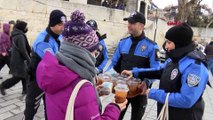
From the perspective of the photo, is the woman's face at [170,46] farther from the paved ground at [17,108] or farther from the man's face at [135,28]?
the paved ground at [17,108]

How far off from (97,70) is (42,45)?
1301 millimetres

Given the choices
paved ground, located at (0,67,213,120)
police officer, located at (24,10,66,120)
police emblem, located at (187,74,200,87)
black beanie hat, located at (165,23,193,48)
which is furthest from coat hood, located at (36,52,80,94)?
paved ground, located at (0,67,213,120)

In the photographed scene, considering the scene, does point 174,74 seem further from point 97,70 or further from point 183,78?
point 97,70

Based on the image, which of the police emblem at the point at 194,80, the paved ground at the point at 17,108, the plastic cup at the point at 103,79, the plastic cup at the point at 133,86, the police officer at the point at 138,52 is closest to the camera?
the police emblem at the point at 194,80

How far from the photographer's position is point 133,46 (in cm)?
394

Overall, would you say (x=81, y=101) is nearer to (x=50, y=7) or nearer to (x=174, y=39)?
(x=174, y=39)

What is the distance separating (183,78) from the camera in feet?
8.64

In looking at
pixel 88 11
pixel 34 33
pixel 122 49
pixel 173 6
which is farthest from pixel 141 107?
pixel 173 6

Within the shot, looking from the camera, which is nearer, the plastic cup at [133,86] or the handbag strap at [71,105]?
the handbag strap at [71,105]

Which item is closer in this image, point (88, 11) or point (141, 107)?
point (141, 107)

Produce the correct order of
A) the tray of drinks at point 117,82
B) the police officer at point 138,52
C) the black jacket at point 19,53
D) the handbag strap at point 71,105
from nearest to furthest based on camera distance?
the handbag strap at point 71,105 < the tray of drinks at point 117,82 < the police officer at point 138,52 < the black jacket at point 19,53

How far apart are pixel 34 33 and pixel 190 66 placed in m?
12.2

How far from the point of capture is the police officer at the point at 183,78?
8.46ft

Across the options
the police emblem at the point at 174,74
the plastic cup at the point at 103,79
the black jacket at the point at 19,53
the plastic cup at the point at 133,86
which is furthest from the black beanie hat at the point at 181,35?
the black jacket at the point at 19,53
